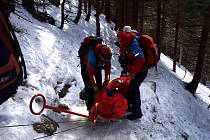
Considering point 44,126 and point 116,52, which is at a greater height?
point 44,126

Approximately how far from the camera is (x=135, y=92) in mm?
9523

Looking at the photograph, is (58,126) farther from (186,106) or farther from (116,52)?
(116,52)

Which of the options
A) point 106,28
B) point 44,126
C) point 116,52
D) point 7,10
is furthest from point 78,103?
point 106,28

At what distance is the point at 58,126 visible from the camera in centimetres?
842

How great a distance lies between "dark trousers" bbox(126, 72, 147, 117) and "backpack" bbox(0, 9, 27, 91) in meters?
6.90

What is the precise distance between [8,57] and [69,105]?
774 cm

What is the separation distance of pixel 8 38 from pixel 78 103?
8013 millimetres

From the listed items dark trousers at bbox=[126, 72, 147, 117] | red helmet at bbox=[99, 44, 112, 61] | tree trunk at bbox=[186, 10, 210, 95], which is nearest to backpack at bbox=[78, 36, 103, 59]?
red helmet at bbox=[99, 44, 112, 61]

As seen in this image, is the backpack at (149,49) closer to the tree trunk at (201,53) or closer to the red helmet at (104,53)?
the red helmet at (104,53)

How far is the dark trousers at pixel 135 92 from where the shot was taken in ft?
30.8

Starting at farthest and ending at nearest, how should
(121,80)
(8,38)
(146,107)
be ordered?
1. (146,107)
2. (121,80)
3. (8,38)

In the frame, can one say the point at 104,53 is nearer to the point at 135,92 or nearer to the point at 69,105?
the point at 135,92

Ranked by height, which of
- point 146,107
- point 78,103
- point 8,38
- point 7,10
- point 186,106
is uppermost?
point 7,10

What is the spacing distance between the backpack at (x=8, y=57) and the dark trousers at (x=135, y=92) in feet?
22.6
